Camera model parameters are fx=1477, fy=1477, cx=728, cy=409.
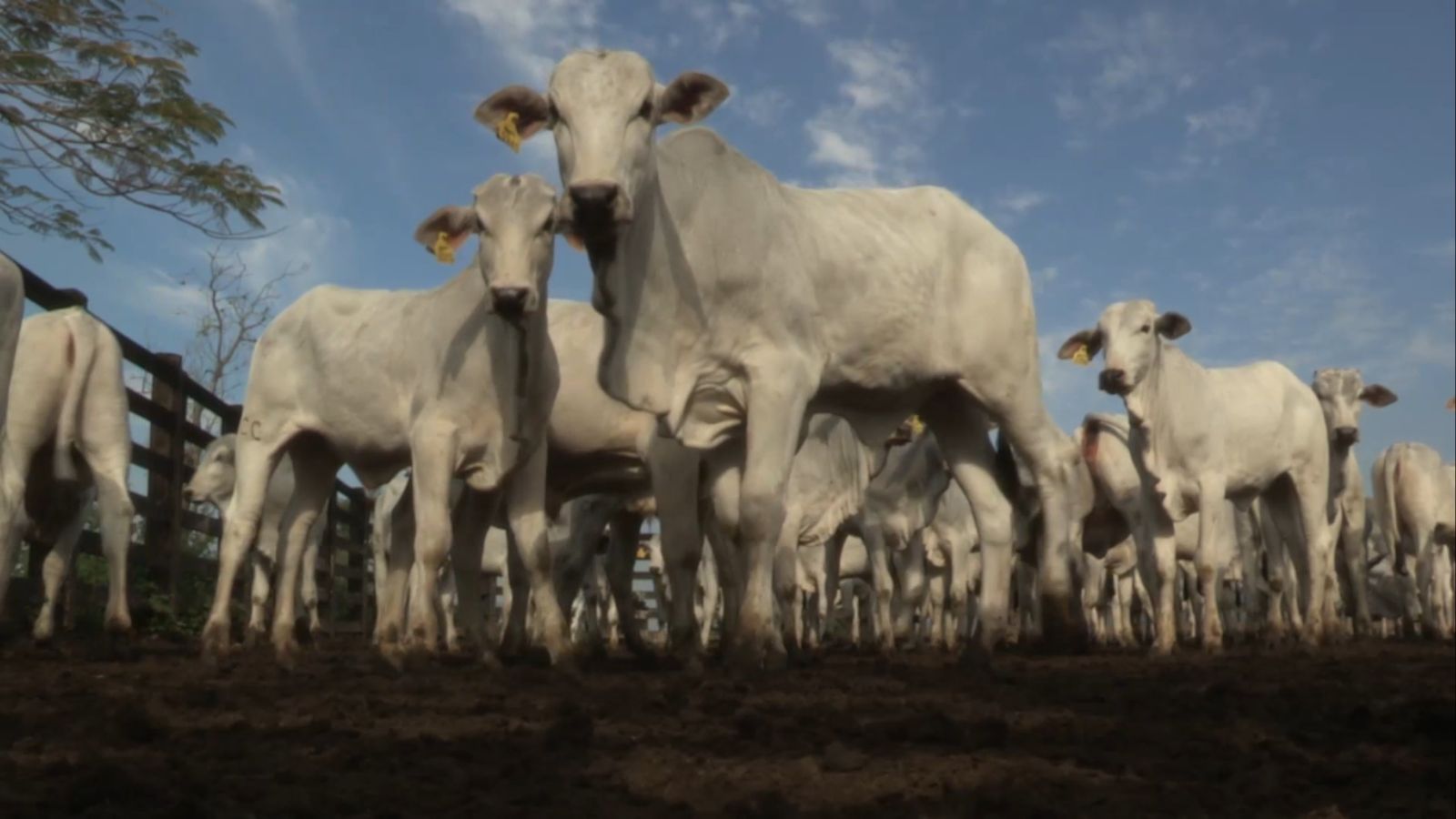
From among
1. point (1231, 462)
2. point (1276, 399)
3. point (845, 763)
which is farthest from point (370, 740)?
point (1276, 399)

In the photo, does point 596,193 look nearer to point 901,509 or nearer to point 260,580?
Result: point 260,580

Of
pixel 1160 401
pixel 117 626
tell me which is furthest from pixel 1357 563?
pixel 117 626

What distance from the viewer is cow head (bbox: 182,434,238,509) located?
15.9 metres

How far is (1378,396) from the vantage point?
1586 cm

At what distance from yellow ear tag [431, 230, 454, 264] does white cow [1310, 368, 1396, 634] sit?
Answer: 9.96 m

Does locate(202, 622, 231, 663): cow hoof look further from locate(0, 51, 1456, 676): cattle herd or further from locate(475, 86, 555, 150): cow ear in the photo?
locate(475, 86, 555, 150): cow ear

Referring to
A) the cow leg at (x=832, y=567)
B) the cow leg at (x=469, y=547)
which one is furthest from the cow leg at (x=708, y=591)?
the cow leg at (x=469, y=547)

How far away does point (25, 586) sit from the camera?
37.6ft

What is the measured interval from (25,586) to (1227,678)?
357 inches

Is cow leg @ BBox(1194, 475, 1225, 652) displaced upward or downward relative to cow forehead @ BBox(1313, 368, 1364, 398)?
downward

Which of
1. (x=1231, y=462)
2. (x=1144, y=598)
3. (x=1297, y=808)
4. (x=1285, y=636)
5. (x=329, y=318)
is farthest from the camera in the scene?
(x=1144, y=598)

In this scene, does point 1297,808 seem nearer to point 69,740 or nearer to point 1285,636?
point 69,740

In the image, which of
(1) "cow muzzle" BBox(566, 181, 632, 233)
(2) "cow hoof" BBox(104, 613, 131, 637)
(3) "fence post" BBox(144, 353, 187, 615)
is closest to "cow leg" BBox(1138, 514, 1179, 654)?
(1) "cow muzzle" BBox(566, 181, 632, 233)

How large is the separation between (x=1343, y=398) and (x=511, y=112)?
1124 cm
